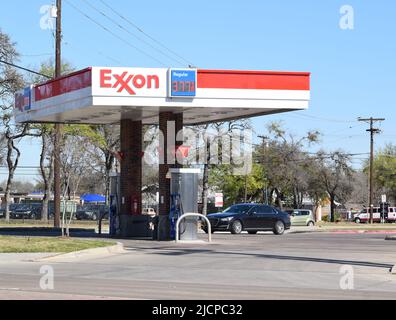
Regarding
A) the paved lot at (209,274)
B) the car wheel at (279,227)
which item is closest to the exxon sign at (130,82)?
the paved lot at (209,274)

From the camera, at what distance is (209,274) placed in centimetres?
1628

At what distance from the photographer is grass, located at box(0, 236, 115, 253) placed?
21719 millimetres

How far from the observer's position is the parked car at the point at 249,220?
3594cm

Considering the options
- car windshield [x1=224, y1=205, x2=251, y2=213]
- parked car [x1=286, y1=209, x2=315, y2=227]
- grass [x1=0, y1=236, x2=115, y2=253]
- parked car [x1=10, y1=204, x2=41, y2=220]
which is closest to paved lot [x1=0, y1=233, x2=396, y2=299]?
grass [x1=0, y1=236, x2=115, y2=253]

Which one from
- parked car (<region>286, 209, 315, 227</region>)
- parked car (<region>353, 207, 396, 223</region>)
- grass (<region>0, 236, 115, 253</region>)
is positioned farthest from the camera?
parked car (<region>353, 207, 396, 223</region>)

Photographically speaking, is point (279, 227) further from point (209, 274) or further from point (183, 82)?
point (209, 274)

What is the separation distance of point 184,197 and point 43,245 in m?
6.31

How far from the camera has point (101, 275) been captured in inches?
634

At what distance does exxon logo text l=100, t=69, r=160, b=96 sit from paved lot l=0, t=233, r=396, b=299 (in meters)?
5.64

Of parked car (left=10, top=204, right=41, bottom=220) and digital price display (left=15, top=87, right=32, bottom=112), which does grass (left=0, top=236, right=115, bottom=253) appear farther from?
parked car (left=10, top=204, right=41, bottom=220)

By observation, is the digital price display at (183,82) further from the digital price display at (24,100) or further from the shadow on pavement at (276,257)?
the digital price display at (24,100)

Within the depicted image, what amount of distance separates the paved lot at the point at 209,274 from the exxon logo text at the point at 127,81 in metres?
5.64

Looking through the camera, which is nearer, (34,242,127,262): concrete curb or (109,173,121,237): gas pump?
(34,242,127,262): concrete curb
